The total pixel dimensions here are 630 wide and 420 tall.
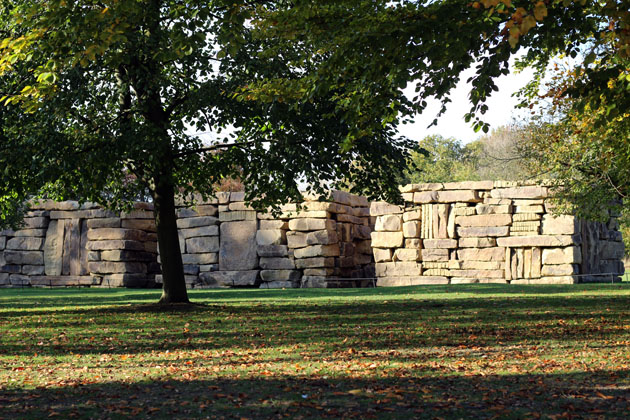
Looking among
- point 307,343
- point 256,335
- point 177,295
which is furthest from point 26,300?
point 307,343

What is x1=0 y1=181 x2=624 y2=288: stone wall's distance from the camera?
2458cm

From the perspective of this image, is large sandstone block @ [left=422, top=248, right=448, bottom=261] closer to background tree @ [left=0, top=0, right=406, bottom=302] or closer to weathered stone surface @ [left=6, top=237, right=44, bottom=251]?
background tree @ [left=0, top=0, right=406, bottom=302]

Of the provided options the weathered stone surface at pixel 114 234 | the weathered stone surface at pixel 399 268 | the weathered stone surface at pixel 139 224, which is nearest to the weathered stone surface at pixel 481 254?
the weathered stone surface at pixel 399 268

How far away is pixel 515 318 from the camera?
1315 centimetres

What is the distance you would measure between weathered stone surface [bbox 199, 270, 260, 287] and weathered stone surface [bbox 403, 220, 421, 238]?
535cm

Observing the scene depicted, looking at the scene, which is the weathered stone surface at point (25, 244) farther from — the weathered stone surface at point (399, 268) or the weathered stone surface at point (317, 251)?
the weathered stone surface at point (399, 268)

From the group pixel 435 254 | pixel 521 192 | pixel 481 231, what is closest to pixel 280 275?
pixel 435 254

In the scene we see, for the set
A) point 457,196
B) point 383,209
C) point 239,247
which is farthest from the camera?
point 239,247

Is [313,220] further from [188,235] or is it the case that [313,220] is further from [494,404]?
[494,404]

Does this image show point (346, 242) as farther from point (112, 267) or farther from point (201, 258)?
point (112, 267)

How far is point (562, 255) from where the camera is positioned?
2403cm

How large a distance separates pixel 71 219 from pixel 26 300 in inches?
356

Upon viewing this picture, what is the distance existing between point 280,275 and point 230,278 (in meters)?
1.89

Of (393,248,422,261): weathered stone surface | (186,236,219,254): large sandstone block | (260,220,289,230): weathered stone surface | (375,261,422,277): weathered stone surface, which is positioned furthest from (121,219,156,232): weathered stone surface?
(393,248,422,261): weathered stone surface
